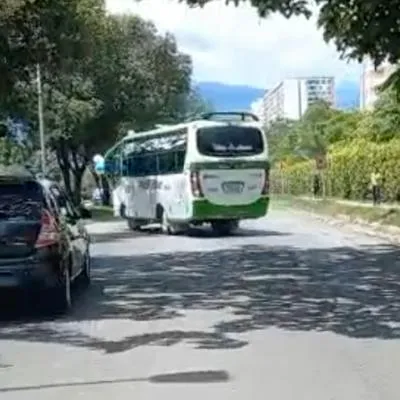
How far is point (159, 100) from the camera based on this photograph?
60938mm

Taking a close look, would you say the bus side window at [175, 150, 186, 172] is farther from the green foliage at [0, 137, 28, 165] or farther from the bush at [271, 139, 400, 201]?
the green foliage at [0, 137, 28, 165]

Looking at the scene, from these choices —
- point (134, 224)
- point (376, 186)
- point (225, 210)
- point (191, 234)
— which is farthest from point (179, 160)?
point (376, 186)

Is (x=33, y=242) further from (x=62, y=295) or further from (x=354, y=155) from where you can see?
(x=354, y=155)

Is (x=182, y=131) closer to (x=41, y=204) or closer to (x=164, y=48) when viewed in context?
(x=41, y=204)

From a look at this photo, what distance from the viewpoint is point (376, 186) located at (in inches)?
1784

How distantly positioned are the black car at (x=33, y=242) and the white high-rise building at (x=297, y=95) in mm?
134896

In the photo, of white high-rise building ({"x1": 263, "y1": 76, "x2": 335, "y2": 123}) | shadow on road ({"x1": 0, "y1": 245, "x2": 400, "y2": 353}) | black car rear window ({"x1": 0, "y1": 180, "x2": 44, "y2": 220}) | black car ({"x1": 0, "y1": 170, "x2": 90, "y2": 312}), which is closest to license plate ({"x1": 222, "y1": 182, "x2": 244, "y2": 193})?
shadow on road ({"x1": 0, "y1": 245, "x2": 400, "y2": 353})

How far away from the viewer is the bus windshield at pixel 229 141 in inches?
1220

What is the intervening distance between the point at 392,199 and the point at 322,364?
3675 cm

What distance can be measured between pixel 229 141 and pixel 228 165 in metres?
0.69

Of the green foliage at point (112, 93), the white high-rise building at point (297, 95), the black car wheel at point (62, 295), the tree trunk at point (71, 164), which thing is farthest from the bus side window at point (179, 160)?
the white high-rise building at point (297, 95)

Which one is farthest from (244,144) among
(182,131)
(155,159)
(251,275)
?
(251,275)

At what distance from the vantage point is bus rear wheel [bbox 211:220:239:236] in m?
32.1

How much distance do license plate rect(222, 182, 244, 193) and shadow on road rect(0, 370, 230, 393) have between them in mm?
21887
